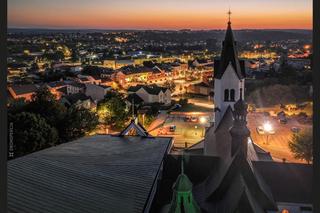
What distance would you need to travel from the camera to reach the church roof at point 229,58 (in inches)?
328

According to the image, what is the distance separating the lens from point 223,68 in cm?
857

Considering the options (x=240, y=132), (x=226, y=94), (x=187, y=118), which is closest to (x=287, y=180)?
(x=240, y=132)

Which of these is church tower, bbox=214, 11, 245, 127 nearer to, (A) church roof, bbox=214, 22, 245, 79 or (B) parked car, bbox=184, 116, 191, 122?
(A) church roof, bbox=214, 22, 245, 79

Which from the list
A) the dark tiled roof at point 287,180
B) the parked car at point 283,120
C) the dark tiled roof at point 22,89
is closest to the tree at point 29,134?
the dark tiled roof at point 287,180

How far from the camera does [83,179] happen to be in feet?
14.5

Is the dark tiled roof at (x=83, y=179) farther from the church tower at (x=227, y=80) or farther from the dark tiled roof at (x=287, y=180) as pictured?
the church tower at (x=227, y=80)

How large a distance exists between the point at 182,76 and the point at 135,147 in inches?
1380

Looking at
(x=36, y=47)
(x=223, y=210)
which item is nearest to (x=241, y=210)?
(x=223, y=210)

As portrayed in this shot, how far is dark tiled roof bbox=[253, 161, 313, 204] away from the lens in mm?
6203

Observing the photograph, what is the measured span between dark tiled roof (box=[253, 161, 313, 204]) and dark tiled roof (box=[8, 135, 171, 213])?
2.02m

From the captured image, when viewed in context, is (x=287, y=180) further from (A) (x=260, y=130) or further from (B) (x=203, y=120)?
(B) (x=203, y=120)

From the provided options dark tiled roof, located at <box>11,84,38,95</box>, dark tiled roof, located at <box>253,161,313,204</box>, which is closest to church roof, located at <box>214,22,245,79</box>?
dark tiled roof, located at <box>253,161,313,204</box>

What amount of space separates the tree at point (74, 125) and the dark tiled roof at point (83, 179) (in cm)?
562

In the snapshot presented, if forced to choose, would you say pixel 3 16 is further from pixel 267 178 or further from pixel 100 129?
Result: pixel 100 129
